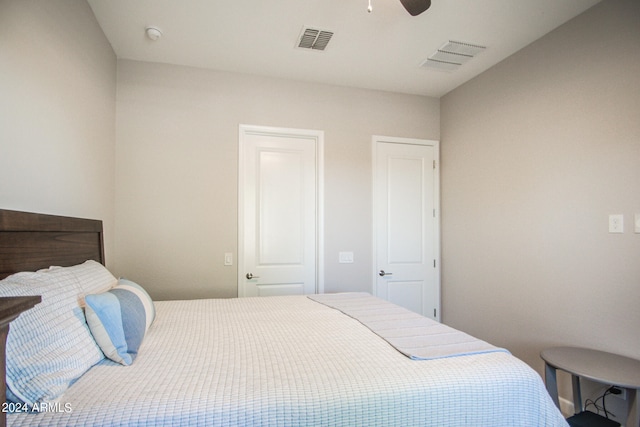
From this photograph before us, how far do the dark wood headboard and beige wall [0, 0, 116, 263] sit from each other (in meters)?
0.07

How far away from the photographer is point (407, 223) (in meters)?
3.47

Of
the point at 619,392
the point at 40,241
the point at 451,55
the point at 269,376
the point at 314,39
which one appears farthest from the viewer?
the point at 451,55

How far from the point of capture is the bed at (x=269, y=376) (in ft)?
3.16

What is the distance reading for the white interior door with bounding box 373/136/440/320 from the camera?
3.38 metres

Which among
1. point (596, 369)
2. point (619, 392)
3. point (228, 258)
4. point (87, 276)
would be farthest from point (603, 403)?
point (87, 276)

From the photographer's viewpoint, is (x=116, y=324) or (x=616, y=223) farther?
(x=616, y=223)

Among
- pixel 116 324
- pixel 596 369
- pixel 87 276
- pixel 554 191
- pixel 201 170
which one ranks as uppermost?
pixel 201 170

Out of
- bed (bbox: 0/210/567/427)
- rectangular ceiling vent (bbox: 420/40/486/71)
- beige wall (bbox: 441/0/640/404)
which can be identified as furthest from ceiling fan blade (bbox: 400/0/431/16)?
bed (bbox: 0/210/567/427)

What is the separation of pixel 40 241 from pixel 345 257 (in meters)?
2.33

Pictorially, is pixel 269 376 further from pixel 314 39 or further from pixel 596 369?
pixel 314 39

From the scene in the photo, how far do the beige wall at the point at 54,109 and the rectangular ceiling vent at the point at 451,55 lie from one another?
2414 mm

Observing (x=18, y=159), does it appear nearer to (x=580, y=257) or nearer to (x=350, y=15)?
(x=350, y=15)

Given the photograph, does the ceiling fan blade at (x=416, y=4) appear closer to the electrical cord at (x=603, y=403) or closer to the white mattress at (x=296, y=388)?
the white mattress at (x=296, y=388)

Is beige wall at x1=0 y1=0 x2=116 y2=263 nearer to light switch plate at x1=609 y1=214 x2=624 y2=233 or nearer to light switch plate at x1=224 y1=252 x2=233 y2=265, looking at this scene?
light switch plate at x1=224 y1=252 x2=233 y2=265
